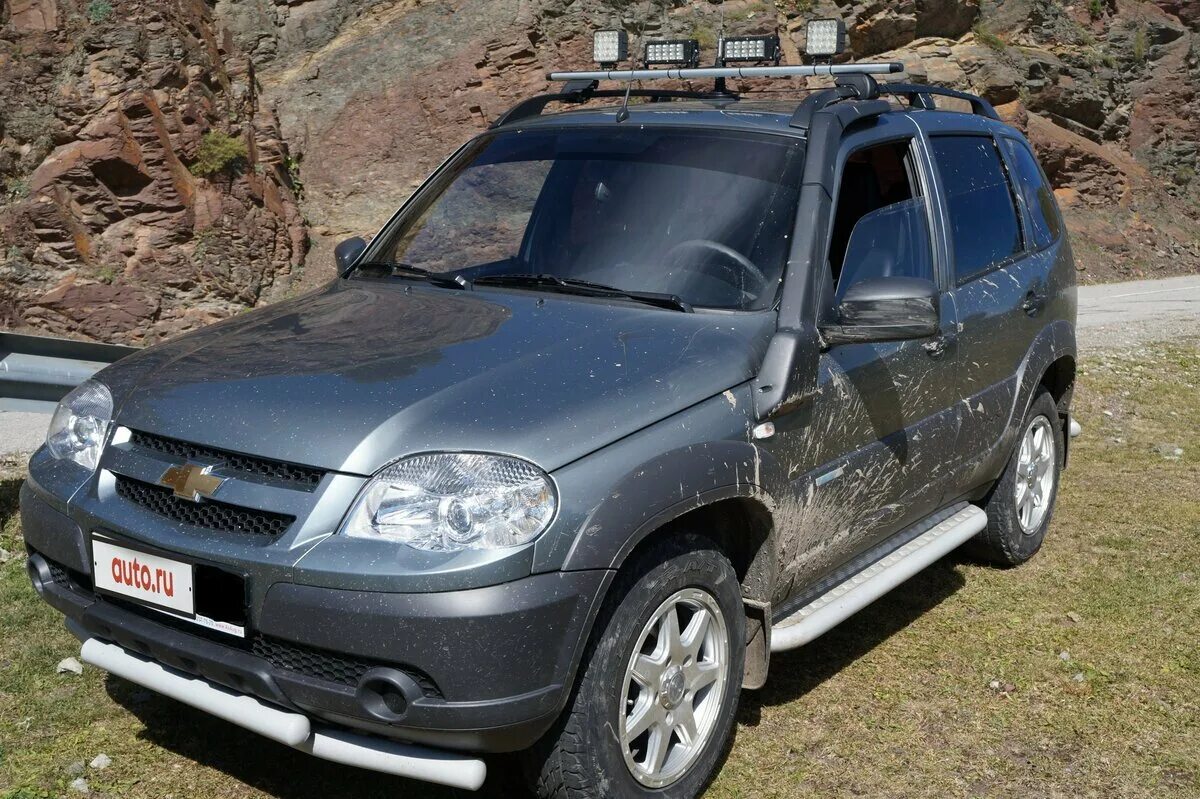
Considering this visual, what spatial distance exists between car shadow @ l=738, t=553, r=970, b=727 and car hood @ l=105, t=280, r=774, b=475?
1.40 m

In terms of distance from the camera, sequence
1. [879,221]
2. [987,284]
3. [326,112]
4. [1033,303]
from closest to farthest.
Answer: [879,221] → [987,284] → [1033,303] → [326,112]

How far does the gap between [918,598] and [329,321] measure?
9.56 feet

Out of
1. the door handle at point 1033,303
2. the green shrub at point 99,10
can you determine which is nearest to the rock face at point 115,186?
the green shrub at point 99,10

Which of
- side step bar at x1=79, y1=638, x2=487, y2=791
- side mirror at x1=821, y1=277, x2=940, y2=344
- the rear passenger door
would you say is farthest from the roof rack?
side step bar at x1=79, y1=638, x2=487, y2=791

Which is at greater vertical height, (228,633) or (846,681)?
(228,633)

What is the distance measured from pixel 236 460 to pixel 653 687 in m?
1.24

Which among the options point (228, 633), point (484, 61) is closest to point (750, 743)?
point (228, 633)

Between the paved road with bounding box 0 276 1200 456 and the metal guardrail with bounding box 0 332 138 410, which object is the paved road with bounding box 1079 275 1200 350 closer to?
the paved road with bounding box 0 276 1200 456

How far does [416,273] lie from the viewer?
14.1 ft

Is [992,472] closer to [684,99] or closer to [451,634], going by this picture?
[684,99]

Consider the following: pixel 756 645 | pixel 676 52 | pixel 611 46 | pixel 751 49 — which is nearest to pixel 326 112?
pixel 611 46

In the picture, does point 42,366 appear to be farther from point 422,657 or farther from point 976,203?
point 976,203

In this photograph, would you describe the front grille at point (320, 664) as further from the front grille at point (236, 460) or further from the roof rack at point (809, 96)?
the roof rack at point (809, 96)

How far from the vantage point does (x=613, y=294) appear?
12.4 ft
